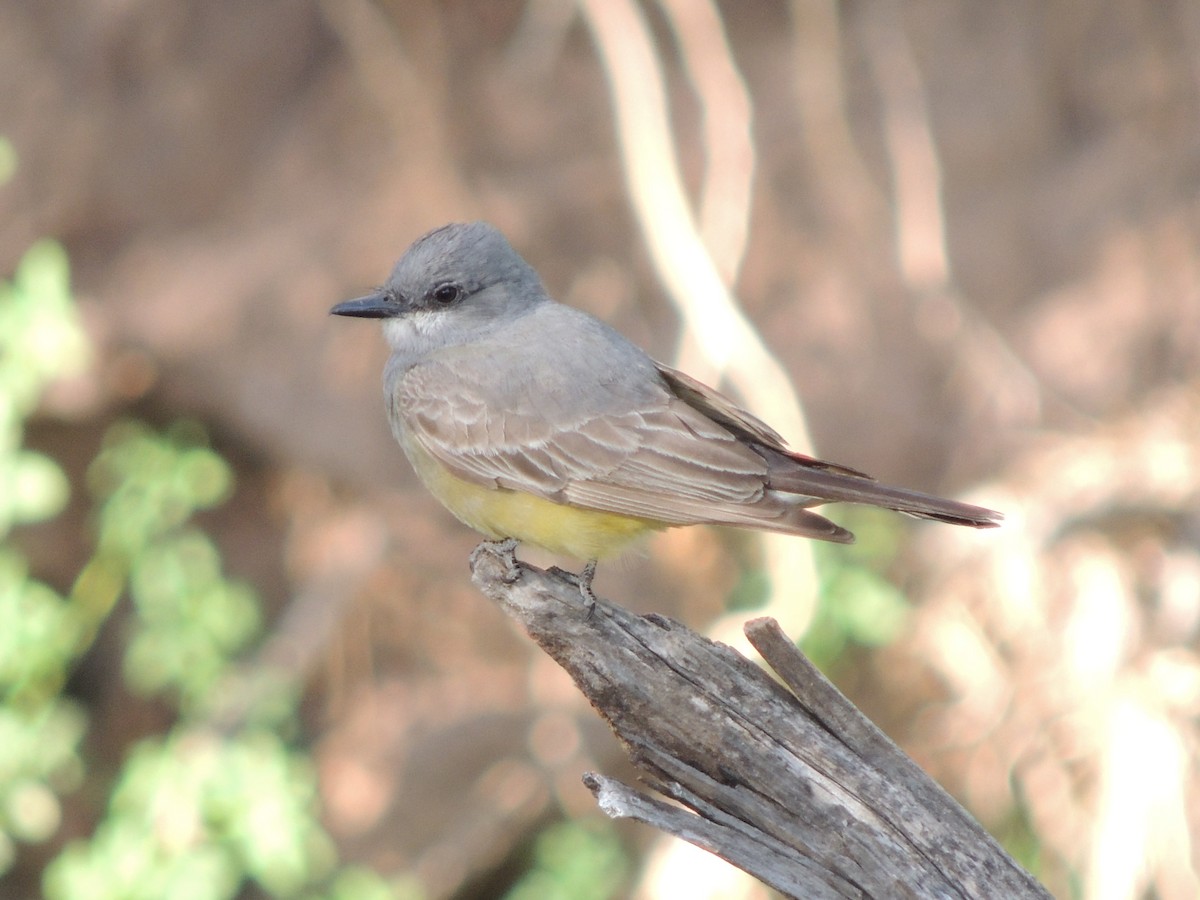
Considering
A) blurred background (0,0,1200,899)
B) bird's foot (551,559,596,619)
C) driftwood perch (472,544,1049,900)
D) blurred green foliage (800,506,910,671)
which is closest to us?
driftwood perch (472,544,1049,900)

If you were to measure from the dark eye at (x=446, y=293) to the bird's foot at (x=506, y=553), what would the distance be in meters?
0.98

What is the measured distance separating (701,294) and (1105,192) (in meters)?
2.85

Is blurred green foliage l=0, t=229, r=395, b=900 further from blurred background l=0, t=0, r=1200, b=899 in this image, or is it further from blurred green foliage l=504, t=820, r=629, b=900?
blurred green foliage l=504, t=820, r=629, b=900

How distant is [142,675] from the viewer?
652cm

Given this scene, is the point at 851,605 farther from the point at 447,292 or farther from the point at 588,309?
the point at 447,292

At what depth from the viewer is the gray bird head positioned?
14.9ft

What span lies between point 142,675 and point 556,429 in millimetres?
3397

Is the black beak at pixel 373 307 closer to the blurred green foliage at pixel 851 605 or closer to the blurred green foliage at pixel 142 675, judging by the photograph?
the blurred green foliage at pixel 142 675

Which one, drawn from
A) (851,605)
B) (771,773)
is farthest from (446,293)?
(851,605)

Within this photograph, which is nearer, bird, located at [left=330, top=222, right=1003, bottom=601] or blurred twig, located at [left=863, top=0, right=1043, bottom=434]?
bird, located at [left=330, top=222, right=1003, bottom=601]

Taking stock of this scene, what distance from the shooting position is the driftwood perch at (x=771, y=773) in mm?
3053

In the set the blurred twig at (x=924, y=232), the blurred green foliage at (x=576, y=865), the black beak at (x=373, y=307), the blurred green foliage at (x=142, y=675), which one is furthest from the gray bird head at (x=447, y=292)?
the blurred green foliage at (x=576, y=865)

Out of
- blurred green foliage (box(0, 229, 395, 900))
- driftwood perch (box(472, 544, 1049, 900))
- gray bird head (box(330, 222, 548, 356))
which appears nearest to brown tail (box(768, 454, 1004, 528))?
driftwood perch (box(472, 544, 1049, 900))

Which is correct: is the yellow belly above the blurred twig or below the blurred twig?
below
